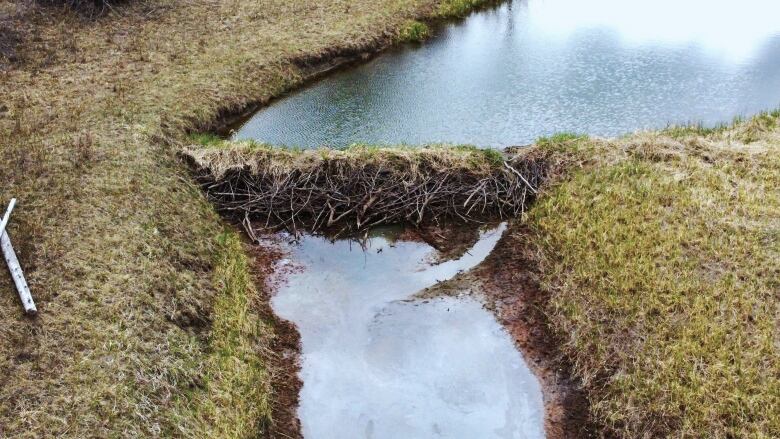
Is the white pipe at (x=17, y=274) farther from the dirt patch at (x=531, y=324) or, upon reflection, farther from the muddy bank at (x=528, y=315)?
the dirt patch at (x=531, y=324)

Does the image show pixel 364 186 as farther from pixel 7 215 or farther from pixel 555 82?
pixel 555 82

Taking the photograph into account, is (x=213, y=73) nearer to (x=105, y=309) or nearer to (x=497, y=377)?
(x=105, y=309)

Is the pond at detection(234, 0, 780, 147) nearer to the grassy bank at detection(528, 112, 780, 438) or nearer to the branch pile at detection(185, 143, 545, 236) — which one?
the branch pile at detection(185, 143, 545, 236)

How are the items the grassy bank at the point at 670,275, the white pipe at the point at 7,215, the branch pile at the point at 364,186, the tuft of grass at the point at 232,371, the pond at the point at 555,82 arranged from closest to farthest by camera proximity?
1. the grassy bank at the point at 670,275
2. the tuft of grass at the point at 232,371
3. the white pipe at the point at 7,215
4. the branch pile at the point at 364,186
5. the pond at the point at 555,82

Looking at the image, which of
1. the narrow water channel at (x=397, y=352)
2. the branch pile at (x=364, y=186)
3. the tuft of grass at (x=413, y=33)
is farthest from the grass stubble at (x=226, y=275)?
the tuft of grass at (x=413, y=33)

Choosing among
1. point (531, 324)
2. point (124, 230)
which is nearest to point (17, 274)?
point (124, 230)

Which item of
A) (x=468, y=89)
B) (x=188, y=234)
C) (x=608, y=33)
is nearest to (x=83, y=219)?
(x=188, y=234)
